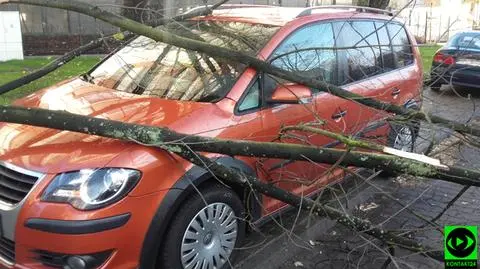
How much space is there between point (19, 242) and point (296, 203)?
1649 millimetres

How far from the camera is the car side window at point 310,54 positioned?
4102 mm

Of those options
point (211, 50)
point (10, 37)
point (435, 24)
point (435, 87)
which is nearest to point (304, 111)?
point (211, 50)

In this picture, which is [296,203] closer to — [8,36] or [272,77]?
[272,77]

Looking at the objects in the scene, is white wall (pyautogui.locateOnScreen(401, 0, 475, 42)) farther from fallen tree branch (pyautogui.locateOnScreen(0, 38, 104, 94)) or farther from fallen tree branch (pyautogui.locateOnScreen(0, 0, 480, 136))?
fallen tree branch (pyautogui.locateOnScreen(0, 38, 104, 94))

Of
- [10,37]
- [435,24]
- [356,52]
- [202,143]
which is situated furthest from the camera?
[435,24]

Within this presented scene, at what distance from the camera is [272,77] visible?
156 inches

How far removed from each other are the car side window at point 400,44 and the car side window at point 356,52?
1.39 ft

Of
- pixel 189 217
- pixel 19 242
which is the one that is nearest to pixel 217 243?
pixel 189 217

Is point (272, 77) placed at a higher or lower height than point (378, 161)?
higher

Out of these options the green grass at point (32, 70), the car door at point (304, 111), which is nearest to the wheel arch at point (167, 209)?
the car door at point (304, 111)

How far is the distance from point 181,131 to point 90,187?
27.0 inches

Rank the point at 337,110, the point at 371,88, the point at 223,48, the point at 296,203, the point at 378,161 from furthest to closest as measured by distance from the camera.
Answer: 1. the point at 371,88
2. the point at 337,110
3. the point at 223,48
4. the point at 296,203
5. the point at 378,161

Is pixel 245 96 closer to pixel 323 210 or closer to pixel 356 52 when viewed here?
pixel 323 210

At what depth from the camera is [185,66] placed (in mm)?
4117
